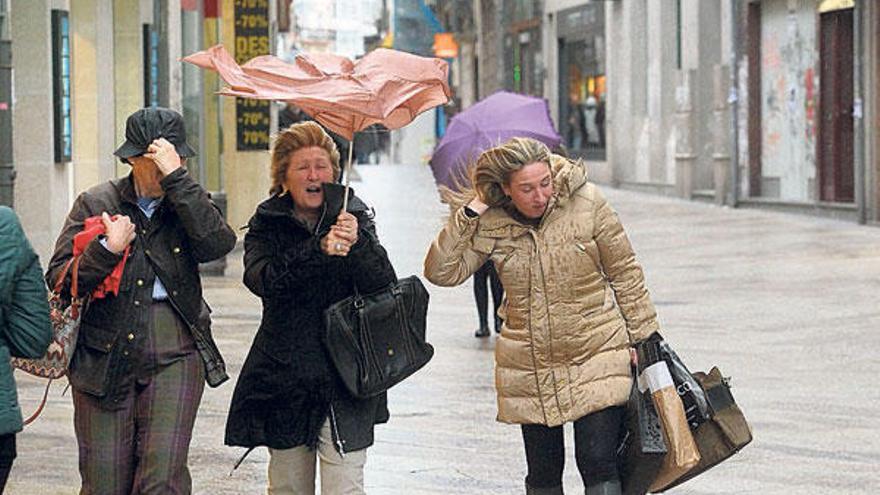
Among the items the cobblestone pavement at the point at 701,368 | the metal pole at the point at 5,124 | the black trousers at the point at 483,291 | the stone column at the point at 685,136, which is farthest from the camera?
the stone column at the point at 685,136

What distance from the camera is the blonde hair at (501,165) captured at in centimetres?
666

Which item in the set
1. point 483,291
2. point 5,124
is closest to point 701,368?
point 483,291

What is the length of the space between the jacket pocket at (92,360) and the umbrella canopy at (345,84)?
893 mm

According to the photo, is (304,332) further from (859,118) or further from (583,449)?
(859,118)

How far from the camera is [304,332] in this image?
635 centimetres

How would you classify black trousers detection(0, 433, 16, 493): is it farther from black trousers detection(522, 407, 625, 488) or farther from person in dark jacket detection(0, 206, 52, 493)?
black trousers detection(522, 407, 625, 488)

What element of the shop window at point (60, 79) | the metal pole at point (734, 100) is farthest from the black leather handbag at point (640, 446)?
the metal pole at point (734, 100)

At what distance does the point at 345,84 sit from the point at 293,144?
11.7 inches

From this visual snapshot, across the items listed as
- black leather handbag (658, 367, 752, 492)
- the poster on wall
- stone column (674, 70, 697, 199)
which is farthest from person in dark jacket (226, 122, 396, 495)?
stone column (674, 70, 697, 199)

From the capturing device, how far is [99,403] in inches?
243

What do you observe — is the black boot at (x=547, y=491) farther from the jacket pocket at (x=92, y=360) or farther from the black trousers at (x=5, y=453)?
the black trousers at (x=5, y=453)

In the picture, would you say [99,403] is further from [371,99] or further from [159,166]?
[371,99]

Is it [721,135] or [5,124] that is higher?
[721,135]

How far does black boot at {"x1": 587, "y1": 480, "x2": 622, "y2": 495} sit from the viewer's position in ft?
22.0
